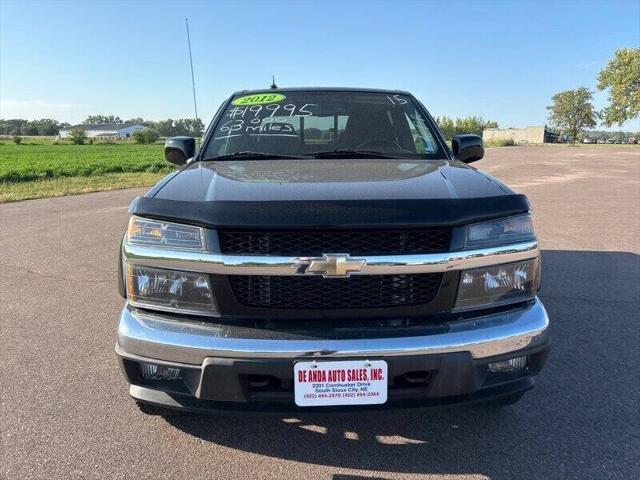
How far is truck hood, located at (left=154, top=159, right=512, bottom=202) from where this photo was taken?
2.15m

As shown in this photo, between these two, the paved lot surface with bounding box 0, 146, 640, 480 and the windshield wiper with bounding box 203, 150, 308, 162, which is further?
the windshield wiper with bounding box 203, 150, 308, 162

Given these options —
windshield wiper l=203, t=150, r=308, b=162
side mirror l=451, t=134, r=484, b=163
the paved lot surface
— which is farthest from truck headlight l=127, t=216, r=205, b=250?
side mirror l=451, t=134, r=484, b=163

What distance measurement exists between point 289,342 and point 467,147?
2273 millimetres

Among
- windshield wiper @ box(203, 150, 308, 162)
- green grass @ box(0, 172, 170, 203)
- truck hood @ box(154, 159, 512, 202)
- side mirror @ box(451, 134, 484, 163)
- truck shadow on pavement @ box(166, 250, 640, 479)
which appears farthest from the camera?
green grass @ box(0, 172, 170, 203)

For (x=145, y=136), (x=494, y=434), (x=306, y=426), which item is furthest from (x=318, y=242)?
(x=145, y=136)

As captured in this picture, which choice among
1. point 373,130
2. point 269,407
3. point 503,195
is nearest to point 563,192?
point 373,130

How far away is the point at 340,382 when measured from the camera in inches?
76.7

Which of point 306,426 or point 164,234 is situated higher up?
point 164,234

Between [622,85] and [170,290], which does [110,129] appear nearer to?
[622,85]

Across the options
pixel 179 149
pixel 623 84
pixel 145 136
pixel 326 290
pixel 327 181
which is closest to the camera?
pixel 326 290

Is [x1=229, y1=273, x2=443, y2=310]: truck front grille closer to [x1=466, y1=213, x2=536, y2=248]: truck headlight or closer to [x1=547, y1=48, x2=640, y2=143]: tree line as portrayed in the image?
[x1=466, y1=213, x2=536, y2=248]: truck headlight

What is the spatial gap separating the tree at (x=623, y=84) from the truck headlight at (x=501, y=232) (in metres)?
60.5

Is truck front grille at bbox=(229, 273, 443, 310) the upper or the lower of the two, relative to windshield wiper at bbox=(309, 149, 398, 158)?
lower

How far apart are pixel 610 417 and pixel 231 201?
2.27 meters
